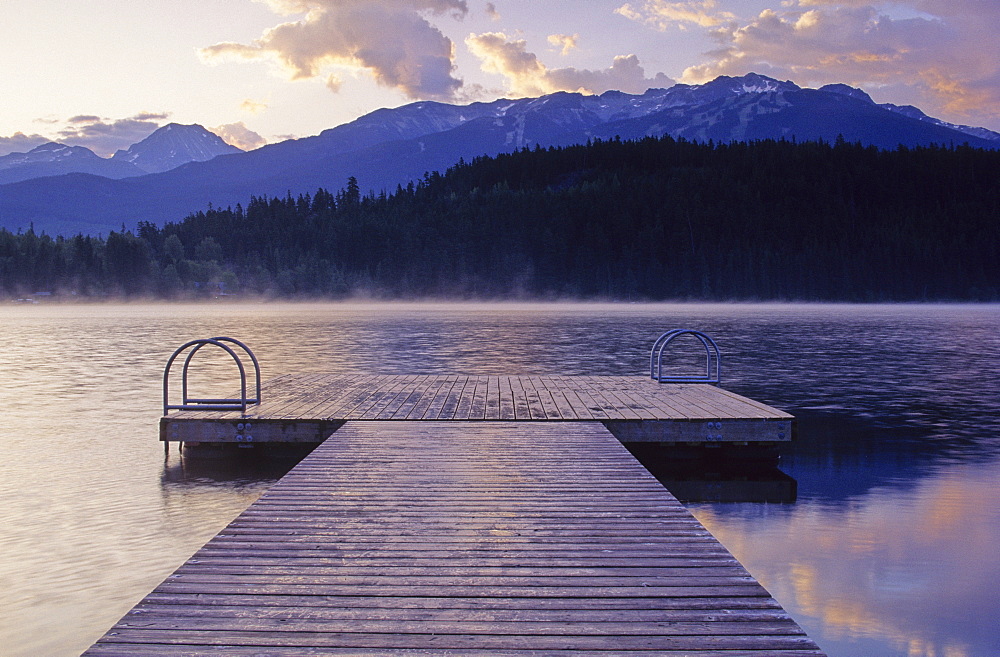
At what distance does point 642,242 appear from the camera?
5276 inches

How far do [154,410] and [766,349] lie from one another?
90.0ft

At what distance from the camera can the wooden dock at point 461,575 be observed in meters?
4.31

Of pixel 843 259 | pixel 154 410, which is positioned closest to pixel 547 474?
pixel 154 410

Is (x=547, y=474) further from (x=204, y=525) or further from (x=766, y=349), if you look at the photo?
(x=766, y=349)

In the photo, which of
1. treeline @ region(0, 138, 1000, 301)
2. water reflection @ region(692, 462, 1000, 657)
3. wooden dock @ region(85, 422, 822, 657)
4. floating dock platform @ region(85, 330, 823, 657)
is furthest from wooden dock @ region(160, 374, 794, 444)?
Result: treeline @ region(0, 138, 1000, 301)

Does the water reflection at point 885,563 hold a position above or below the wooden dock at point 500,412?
below

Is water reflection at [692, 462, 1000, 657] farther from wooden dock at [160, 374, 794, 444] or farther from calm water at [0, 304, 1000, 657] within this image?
wooden dock at [160, 374, 794, 444]

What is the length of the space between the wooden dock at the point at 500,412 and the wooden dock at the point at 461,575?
9.39 ft

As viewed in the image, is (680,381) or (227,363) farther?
(227,363)

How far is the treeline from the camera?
130 m

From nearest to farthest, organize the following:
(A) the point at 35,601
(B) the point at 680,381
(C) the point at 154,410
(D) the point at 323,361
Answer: (A) the point at 35,601, (B) the point at 680,381, (C) the point at 154,410, (D) the point at 323,361

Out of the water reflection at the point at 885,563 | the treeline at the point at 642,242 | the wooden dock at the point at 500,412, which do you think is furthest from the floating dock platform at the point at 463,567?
the treeline at the point at 642,242

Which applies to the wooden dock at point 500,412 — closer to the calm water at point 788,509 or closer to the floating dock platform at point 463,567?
the calm water at point 788,509

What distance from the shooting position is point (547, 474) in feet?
27.5
